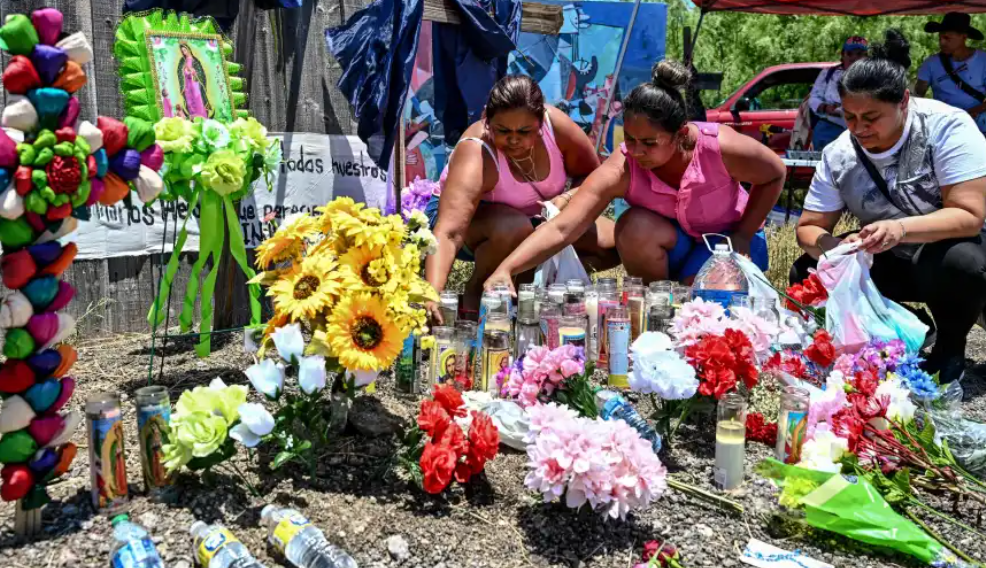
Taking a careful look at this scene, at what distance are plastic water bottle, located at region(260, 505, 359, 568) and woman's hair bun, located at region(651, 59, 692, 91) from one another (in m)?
2.56

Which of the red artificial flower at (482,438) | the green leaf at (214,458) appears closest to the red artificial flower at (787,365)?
the red artificial flower at (482,438)

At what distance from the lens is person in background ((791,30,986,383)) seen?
11.8 ft

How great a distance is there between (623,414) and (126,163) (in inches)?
67.0

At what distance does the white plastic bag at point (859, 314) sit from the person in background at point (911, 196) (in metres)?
0.11

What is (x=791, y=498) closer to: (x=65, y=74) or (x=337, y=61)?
(x=65, y=74)

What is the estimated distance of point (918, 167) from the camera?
3.72 metres

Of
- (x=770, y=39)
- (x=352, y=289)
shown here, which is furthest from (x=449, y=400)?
(x=770, y=39)

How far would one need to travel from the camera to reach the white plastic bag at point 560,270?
4.00 meters

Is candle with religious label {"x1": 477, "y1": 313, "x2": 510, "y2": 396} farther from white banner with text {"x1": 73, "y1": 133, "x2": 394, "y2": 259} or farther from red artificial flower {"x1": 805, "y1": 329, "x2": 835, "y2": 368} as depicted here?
white banner with text {"x1": 73, "y1": 133, "x2": 394, "y2": 259}

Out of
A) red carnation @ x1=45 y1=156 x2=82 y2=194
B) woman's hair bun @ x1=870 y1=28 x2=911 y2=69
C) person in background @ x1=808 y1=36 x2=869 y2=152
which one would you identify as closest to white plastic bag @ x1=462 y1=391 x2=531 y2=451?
red carnation @ x1=45 y1=156 x2=82 y2=194

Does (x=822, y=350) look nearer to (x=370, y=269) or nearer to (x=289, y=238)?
(x=370, y=269)

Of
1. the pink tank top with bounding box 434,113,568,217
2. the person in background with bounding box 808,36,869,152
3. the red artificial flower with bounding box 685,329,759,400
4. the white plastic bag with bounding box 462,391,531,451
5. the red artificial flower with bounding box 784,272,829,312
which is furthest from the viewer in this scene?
the person in background with bounding box 808,36,869,152

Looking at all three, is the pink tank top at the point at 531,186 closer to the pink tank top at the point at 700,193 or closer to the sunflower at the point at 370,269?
the pink tank top at the point at 700,193

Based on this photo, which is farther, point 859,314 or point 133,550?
point 859,314
